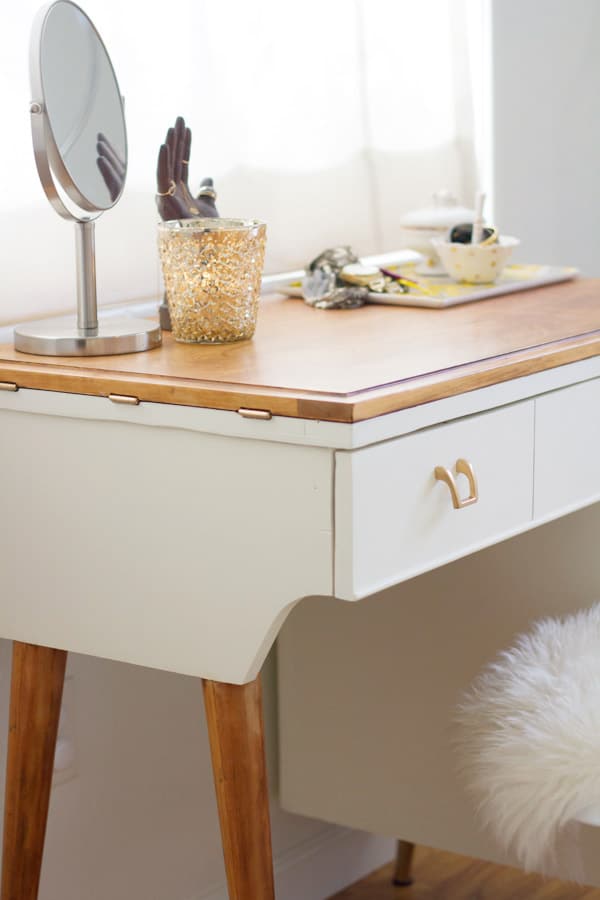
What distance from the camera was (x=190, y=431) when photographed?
3.58 feet

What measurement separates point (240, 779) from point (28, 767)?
27 centimetres

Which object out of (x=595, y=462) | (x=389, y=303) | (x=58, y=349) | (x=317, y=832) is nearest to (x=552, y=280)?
(x=389, y=303)

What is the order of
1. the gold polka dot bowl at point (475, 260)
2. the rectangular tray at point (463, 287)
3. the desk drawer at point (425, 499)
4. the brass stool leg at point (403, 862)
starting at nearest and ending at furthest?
1. the desk drawer at point (425, 499)
2. the rectangular tray at point (463, 287)
3. the gold polka dot bowl at point (475, 260)
4. the brass stool leg at point (403, 862)

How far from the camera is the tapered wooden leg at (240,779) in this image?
45.1 inches

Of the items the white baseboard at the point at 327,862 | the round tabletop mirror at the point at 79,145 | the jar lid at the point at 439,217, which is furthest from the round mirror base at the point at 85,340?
the white baseboard at the point at 327,862

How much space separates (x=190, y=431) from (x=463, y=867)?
114 centimetres

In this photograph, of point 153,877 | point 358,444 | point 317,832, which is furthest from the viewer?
point 317,832

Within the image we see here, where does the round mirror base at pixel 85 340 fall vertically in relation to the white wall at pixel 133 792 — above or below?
above

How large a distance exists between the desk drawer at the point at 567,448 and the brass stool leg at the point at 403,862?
803mm

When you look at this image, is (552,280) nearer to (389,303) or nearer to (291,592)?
(389,303)

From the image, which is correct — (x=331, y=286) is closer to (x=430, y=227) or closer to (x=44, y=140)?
(x=430, y=227)

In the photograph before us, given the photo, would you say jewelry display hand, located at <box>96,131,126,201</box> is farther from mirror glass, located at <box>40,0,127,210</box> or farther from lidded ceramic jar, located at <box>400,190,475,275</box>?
lidded ceramic jar, located at <box>400,190,475,275</box>

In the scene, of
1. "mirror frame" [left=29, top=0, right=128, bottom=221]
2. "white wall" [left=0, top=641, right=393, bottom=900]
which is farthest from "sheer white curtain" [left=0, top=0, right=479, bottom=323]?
"white wall" [left=0, top=641, right=393, bottom=900]

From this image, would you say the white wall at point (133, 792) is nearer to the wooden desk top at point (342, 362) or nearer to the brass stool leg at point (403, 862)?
the brass stool leg at point (403, 862)
